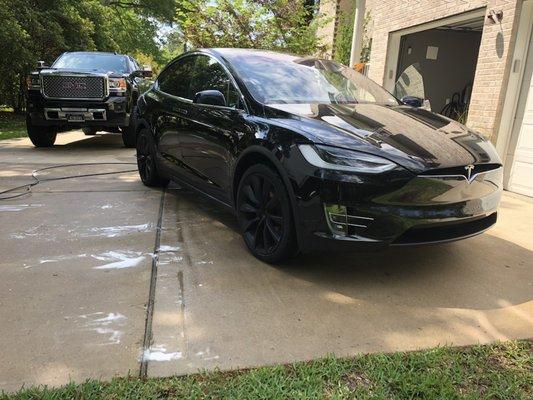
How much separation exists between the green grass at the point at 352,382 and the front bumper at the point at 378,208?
0.78 m

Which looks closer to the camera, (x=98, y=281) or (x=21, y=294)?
(x=21, y=294)

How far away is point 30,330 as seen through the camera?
2561mm

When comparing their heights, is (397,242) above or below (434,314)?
above

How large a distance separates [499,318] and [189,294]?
1894 mm

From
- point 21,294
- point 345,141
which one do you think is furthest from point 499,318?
point 21,294

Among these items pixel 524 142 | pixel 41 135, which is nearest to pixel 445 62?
pixel 524 142

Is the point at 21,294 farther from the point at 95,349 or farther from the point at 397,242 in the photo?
the point at 397,242

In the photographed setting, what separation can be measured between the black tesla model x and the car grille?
4477 millimetres

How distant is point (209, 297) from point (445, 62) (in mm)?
10546

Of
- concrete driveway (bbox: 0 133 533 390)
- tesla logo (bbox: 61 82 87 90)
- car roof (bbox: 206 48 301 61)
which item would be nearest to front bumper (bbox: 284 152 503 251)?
concrete driveway (bbox: 0 133 533 390)

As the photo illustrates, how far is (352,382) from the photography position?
87.1 inches

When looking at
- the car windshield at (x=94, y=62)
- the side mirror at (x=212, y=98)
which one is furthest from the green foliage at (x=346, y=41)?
the side mirror at (x=212, y=98)

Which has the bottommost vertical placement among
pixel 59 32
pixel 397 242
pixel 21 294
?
pixel 21 294

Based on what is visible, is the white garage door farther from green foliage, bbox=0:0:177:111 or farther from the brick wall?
green foliage, bbox=0:0:177:111
